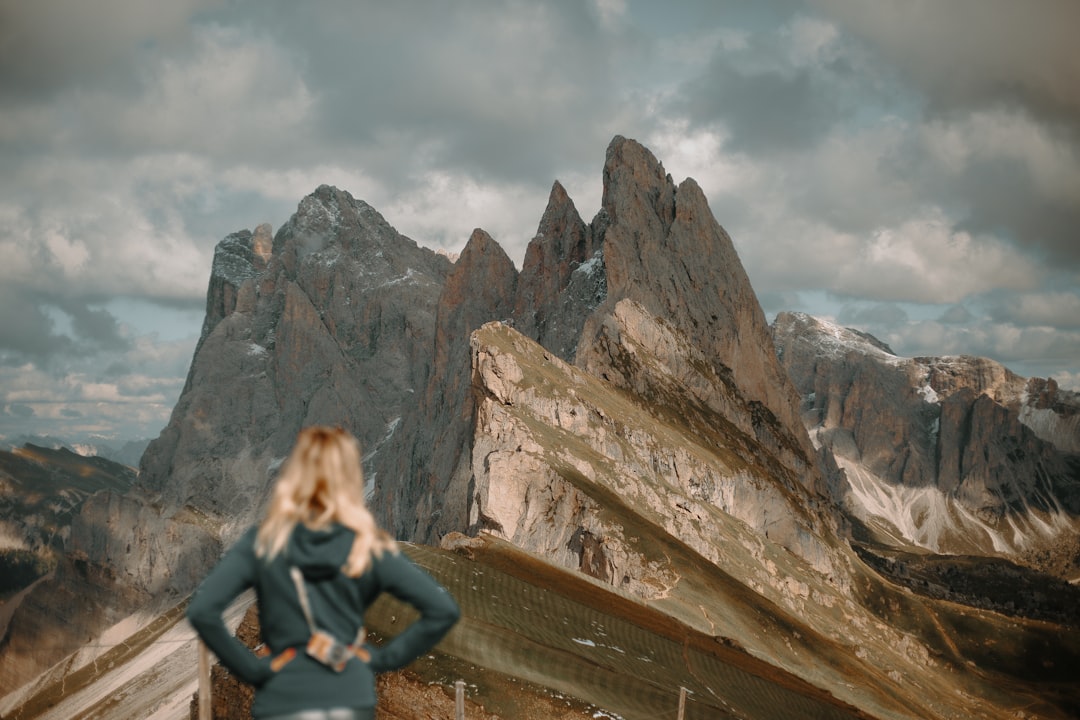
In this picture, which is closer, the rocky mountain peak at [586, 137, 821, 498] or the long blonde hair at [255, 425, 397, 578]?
the long blonde hair at [255, 425, 397, 578]

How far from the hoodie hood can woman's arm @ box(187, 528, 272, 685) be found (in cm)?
36

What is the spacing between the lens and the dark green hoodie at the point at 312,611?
21.1ft

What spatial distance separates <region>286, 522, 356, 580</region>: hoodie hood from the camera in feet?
21.0

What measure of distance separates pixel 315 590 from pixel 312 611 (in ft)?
0.51

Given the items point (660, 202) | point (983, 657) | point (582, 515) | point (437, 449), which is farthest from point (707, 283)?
point (582, 515)

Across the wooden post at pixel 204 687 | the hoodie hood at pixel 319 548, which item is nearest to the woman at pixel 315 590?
the hoodie hood at pixel 319 548

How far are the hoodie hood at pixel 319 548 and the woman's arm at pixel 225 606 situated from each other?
36cm

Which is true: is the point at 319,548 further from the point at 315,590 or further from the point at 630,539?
the point at 630,539

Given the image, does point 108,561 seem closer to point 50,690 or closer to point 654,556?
point 50,690

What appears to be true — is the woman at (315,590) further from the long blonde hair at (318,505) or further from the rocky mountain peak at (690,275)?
the rocky mountain peak at (690,275)

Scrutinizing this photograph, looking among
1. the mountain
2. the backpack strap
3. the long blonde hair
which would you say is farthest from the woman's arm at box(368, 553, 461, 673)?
the mountain

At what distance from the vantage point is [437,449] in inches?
5714

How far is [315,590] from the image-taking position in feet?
21.5

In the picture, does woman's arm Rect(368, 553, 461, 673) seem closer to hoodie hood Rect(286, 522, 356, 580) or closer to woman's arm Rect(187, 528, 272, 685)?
hoodie hood Rect(286, 522, 356, 580)
